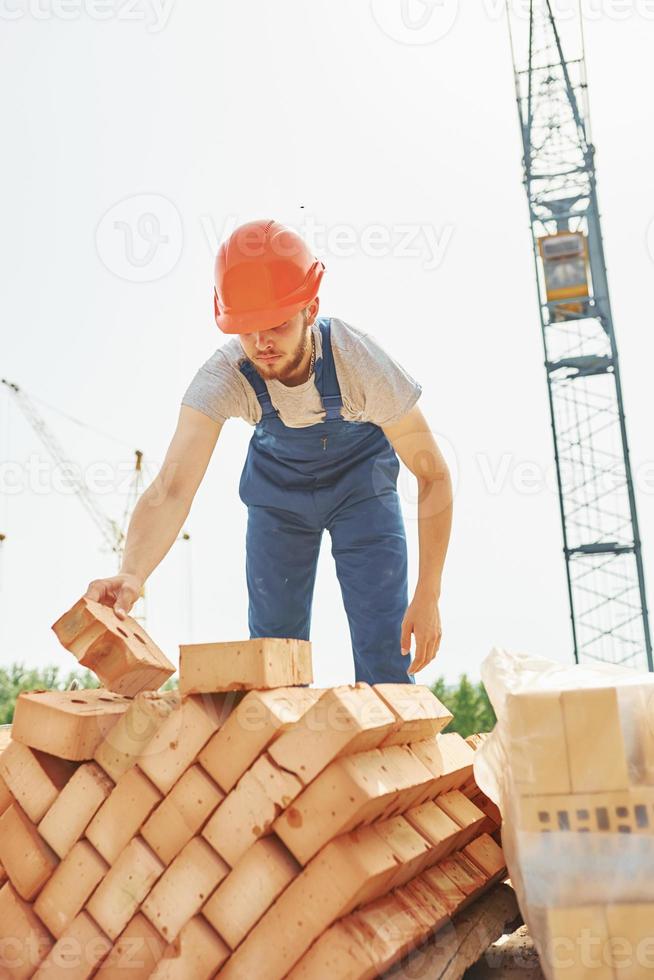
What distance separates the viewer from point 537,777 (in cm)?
210

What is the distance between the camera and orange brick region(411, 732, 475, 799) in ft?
8.94

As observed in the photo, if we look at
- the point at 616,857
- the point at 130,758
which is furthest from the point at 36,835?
the point at 616,857

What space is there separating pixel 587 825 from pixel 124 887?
3.83 ft

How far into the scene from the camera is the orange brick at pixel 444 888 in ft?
8.33

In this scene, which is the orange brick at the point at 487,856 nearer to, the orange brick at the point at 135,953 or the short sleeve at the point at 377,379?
the orange brick at the point at 135,953

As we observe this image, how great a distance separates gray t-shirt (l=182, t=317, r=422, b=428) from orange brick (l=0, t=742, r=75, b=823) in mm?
1430

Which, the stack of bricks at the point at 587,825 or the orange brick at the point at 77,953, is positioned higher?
the stack of bricks at the point at 587,825

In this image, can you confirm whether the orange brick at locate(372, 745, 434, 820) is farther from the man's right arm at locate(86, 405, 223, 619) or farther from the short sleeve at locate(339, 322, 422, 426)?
the short sleeve at locate(339, 322, 422, 426)

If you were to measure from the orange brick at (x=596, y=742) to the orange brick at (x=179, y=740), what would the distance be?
91 cm

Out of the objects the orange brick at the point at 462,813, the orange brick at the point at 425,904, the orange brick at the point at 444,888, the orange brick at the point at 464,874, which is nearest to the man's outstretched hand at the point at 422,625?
the orange brick at the point at 462,813

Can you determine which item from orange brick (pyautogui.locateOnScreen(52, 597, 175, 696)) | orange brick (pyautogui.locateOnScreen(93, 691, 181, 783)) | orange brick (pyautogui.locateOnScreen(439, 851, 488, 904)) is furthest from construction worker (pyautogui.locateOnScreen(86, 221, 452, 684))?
orange brick (pyautogui.locateOnScreen(439, 851, 488, 904))

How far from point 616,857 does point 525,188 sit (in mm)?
19067

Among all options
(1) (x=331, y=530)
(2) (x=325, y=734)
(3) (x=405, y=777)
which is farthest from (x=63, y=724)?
(1) (x=331, y=530)

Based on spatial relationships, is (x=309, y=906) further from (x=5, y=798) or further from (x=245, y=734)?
(x=5, y=798)
